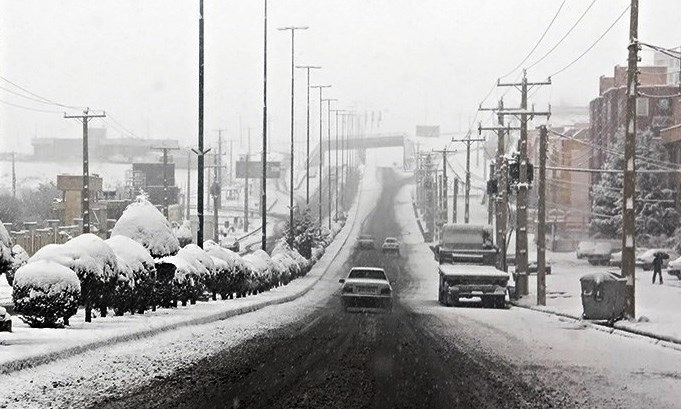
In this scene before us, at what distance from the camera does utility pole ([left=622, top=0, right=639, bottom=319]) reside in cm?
2556

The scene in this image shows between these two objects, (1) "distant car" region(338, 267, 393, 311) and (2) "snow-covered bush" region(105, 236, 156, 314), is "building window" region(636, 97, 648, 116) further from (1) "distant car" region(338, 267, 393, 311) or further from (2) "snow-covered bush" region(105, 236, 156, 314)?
(2) "snow-covered bush" region(105, 236, 156, 314)

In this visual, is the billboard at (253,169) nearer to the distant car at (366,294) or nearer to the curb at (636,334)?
the distant car at (366,294)

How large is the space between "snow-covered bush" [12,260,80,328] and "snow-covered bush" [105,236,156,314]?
148 inches

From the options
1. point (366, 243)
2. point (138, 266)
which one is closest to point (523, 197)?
point (138, 266)

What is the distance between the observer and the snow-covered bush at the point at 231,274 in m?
32.6

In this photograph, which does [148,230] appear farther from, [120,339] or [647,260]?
[647,260]

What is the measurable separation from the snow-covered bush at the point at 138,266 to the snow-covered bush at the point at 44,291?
3.76 metres

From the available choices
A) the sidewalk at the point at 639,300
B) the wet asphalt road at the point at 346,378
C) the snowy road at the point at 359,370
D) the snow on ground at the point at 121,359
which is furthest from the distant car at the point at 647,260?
the wet asphalt road at the point at 346,378

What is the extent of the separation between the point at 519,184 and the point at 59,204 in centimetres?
5767

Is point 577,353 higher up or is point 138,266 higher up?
point 138,266

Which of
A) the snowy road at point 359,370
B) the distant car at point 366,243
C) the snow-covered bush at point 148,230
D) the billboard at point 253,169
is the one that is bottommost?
the distant car at point 366,243

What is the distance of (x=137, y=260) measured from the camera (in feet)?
70.6

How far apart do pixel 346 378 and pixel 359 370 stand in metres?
1.01

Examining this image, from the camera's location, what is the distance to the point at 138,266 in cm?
2145
